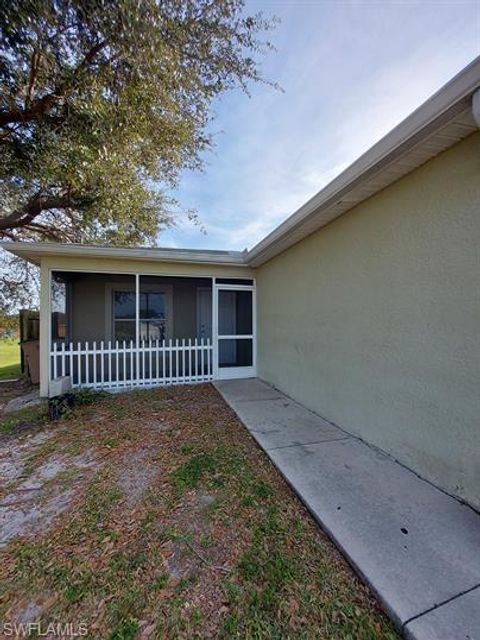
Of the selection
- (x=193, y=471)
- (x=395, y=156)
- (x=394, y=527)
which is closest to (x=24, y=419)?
(x=193, y=471)

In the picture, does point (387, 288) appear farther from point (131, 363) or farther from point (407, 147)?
point (131, 363)

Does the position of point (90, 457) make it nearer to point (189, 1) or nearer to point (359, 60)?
point (189, 1)

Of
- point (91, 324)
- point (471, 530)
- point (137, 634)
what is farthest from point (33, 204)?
point (471, 530)

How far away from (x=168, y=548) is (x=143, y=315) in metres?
6.83

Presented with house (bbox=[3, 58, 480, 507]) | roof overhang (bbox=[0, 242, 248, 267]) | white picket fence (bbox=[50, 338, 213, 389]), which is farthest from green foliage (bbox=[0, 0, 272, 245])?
white picket fence (bbox=[50, 338, 213, 389])

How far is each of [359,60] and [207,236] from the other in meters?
6.44

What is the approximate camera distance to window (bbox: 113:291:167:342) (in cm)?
812

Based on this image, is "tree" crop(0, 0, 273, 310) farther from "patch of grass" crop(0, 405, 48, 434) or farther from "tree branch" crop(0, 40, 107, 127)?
"patch of grass" crop(0, 405, 48, 434)

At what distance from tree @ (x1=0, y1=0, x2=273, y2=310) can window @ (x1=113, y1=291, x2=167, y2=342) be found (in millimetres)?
3099

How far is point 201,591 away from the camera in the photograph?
169cm

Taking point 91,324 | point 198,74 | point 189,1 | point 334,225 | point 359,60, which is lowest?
point 91,324

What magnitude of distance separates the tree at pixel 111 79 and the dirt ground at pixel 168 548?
428cm

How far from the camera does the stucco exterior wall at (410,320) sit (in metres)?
2.35

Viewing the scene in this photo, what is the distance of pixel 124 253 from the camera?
19.5 feet
